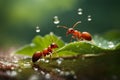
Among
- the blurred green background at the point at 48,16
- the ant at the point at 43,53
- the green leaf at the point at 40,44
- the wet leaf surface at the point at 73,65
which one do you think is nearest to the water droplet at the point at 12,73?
the wet leaf surface at the point at 73,65

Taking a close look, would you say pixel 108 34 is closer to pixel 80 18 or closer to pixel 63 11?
pixel 80 18

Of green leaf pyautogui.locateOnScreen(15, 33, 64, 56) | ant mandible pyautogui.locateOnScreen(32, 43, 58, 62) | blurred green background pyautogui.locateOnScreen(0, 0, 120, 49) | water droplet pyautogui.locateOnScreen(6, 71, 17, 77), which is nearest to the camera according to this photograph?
water droplet pyautogui.locateOnScreen(6, 71, 17, 77)

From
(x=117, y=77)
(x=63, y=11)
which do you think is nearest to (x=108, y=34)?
Answer: (x=117, y=77)

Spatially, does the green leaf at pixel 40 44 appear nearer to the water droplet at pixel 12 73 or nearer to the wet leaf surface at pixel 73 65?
the wet leaf surface at pixel 73 65

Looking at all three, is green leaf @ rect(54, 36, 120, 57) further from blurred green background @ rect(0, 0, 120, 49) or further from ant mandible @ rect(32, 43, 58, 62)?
blurred green background @ rect(0, 0, 120, 49)

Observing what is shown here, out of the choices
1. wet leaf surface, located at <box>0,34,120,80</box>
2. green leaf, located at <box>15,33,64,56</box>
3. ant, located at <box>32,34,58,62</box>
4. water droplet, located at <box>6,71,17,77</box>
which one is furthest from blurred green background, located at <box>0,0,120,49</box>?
water droplet, located at <box>6,71,17,77</box>

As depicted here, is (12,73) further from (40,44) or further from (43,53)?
(40,44)
